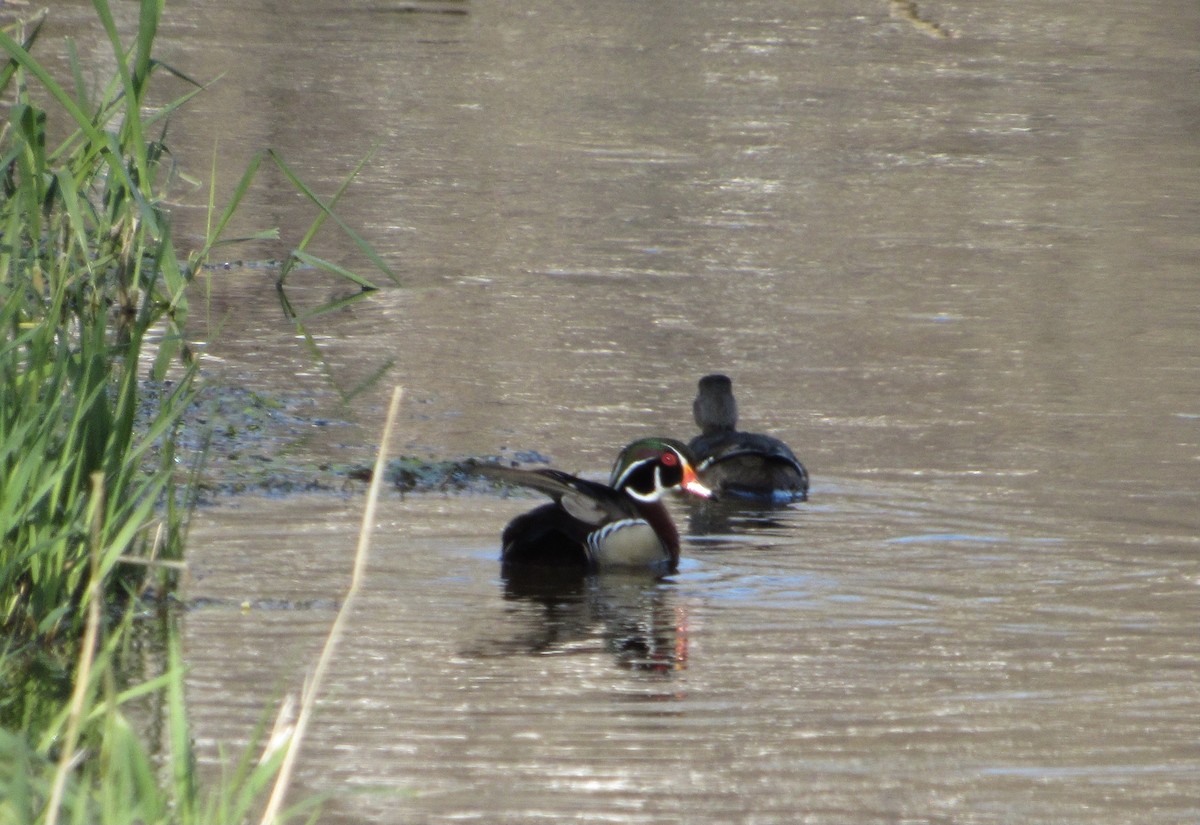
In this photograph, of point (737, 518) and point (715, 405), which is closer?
point (737, 518)

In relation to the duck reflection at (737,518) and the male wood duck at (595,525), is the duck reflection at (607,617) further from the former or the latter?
the duck reflection at (737,518)

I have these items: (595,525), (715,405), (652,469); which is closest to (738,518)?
(652,469)

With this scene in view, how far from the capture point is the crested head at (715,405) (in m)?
9.66

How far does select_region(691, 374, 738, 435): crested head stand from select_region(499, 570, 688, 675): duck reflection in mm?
1739

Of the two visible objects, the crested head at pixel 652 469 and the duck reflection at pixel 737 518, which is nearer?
the crested head at pixel 652 469

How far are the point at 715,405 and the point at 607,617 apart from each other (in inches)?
99.9

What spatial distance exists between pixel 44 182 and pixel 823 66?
16.5 metres

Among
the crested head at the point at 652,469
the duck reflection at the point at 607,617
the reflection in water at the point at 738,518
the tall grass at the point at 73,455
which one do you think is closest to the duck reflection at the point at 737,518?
the reflection in water at the point at 738,518

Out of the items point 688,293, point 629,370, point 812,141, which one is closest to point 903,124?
point 812,141

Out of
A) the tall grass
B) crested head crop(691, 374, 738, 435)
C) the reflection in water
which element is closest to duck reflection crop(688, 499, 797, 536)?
the reflection in water

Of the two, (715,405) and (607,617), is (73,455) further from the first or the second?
(715,405)

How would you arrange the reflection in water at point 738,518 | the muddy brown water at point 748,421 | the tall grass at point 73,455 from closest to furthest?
the tall grass at point 73,455
the muddy brown water at point 748,421
the reflection in water at point 738,518

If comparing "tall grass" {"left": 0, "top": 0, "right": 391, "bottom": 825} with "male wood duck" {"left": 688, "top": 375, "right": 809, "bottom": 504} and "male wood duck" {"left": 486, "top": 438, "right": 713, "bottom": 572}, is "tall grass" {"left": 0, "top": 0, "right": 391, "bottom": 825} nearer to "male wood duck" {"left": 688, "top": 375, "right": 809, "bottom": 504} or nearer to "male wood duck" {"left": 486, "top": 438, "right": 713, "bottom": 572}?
"male wood duck" {"left": 486, "top": 438, "right": 713, "bottom": 572}

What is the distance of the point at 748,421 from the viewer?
1015 centimetres
